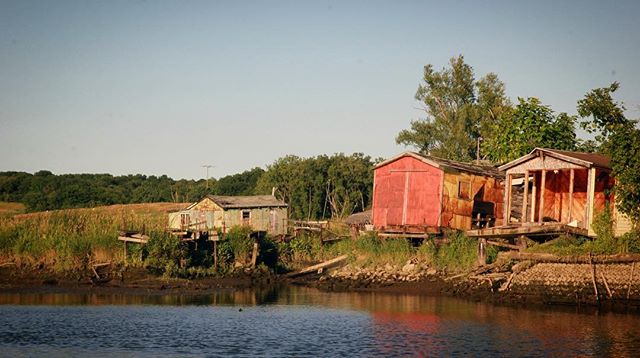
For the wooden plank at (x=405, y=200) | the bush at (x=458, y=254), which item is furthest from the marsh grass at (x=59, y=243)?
the bush at (x=458, y=254)

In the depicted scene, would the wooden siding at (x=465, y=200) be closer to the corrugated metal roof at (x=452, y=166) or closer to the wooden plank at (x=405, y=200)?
the corrugated metal roof at (x=452, y=166)

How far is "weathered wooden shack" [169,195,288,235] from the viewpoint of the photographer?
60344 mm

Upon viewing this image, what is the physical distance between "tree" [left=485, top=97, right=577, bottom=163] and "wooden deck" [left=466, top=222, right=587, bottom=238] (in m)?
12.1

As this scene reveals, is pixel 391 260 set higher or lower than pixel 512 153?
lower

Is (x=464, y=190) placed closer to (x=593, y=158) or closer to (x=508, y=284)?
(x=593, y=158)

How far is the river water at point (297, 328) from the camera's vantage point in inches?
1042

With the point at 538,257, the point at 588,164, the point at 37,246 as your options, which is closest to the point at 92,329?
the point at 37,246

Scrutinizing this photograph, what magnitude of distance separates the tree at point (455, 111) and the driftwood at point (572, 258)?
31.7 m

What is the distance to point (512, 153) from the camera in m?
51.8

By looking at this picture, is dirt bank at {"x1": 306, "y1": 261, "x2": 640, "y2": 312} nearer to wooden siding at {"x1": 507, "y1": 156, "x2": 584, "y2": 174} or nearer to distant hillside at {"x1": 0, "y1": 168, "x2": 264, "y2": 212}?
wooden siding at {"x1": 507, "y1": 156, "x2": 584, "y2": 174}

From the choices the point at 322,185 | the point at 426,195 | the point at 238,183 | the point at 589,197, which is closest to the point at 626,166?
the point at 589,197

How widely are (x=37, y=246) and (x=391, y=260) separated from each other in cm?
1950

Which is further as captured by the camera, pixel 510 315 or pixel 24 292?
pixel 24 292

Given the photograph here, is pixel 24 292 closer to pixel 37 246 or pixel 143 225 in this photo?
pixel 37 246
